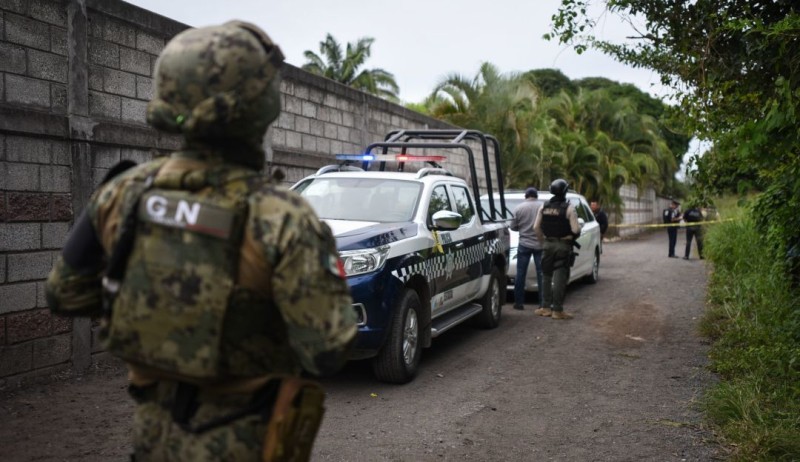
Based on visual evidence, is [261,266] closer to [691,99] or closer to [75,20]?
[75,20]

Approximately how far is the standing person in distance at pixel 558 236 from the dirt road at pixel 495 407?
0.97 metres

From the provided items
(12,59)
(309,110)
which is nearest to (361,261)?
(12,59)

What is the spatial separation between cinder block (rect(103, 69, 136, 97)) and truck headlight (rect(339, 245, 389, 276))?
2861mm

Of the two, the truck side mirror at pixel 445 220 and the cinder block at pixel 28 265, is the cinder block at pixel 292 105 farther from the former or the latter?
the cinder block at pixel 28 265

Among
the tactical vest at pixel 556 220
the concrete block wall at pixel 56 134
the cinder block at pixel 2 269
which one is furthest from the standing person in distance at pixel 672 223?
the cinder block at pixel 2 269

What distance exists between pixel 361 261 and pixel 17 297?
9.10 feet

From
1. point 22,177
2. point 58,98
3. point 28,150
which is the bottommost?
point 22,177

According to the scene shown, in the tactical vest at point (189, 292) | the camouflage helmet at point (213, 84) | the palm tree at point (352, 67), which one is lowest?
the tactical vest at point (189, 292)

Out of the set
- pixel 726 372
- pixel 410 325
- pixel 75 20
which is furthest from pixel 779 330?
pixel 75 20

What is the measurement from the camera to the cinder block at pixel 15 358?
5957mm

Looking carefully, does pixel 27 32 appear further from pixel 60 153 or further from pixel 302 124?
pixel 302 124

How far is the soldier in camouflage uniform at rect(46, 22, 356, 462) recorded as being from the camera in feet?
6.73

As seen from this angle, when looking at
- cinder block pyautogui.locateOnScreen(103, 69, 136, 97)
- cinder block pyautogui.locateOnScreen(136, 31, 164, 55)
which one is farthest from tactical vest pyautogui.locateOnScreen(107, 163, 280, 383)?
cinder block pyautogui.locateOnScreen(136, 31, 164, 55)

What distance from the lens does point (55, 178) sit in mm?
6438
